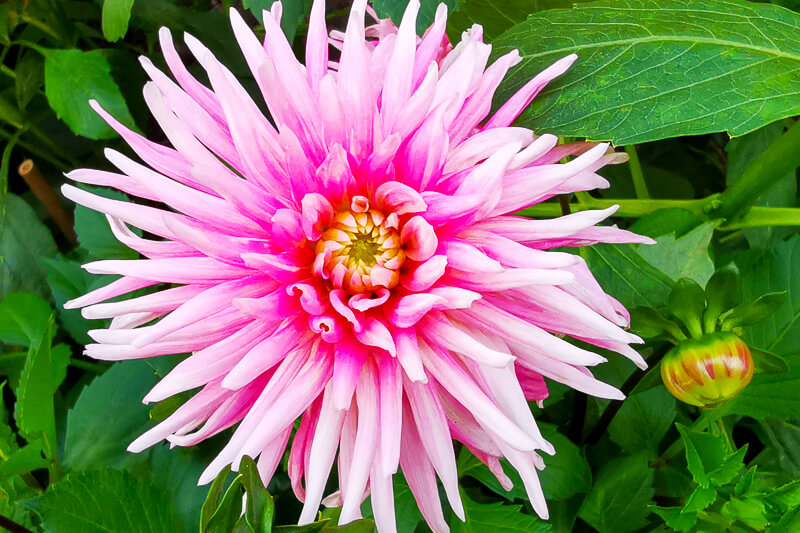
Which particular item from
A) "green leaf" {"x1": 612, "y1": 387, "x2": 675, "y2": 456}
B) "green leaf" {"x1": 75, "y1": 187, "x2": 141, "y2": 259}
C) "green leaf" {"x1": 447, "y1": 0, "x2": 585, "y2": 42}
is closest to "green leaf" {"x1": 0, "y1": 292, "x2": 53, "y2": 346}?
"green leaf" {"x1": 75, "y1": 187, "x2": 141, "y2": 259}

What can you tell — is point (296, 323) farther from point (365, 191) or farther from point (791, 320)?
point (791, 320)

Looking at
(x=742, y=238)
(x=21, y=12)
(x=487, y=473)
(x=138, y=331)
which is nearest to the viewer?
(x=138, y=331)

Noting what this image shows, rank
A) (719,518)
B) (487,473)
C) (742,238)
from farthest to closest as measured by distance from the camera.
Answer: (742,238), (487,473), (719,518)

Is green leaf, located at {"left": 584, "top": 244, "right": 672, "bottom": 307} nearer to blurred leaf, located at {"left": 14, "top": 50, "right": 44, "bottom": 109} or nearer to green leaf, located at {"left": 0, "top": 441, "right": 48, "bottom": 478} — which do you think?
green leaf, located at {"left": 0, "top": 441, "right": 48, "bottom": 478}

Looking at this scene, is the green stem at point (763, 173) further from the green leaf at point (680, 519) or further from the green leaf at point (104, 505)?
the green leaf at point (104, 505)

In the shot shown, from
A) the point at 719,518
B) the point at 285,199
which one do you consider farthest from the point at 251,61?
the point at 719,518

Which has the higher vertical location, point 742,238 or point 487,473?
point 742,238
